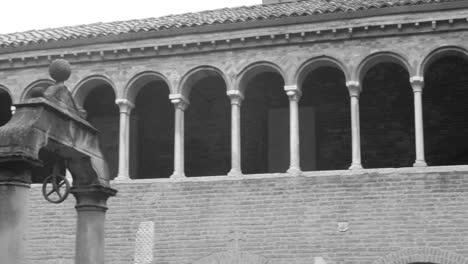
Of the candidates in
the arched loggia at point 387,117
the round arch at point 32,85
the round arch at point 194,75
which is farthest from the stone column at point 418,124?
the round arch at point 32,85

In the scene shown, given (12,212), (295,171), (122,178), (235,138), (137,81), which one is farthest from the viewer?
(137,81)

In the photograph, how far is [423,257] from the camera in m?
Answer: 14.7

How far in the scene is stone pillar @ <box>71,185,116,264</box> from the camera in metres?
9.62

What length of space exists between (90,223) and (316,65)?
750 cm

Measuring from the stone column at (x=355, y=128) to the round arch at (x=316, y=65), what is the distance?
240 mm

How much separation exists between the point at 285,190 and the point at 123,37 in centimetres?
419

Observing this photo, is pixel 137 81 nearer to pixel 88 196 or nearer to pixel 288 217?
pixel 288 217

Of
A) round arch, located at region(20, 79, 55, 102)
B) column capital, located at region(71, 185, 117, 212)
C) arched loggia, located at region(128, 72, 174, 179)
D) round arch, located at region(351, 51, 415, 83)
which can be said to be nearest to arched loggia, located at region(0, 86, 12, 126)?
round arch, located at region(20, 79, 55, 102)

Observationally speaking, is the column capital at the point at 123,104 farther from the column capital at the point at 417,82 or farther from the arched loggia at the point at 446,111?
the arched loggia at the point at 446,111

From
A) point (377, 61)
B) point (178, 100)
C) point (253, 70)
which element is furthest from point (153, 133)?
point (377, 61)

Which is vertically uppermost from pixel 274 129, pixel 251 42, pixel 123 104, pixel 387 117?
pixel 251 42

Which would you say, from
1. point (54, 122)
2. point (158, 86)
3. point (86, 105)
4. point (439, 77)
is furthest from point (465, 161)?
point (54, 122)

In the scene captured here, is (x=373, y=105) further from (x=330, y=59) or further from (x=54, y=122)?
(x=54, y=122)

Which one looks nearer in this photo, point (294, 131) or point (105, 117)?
point (294, 131)
